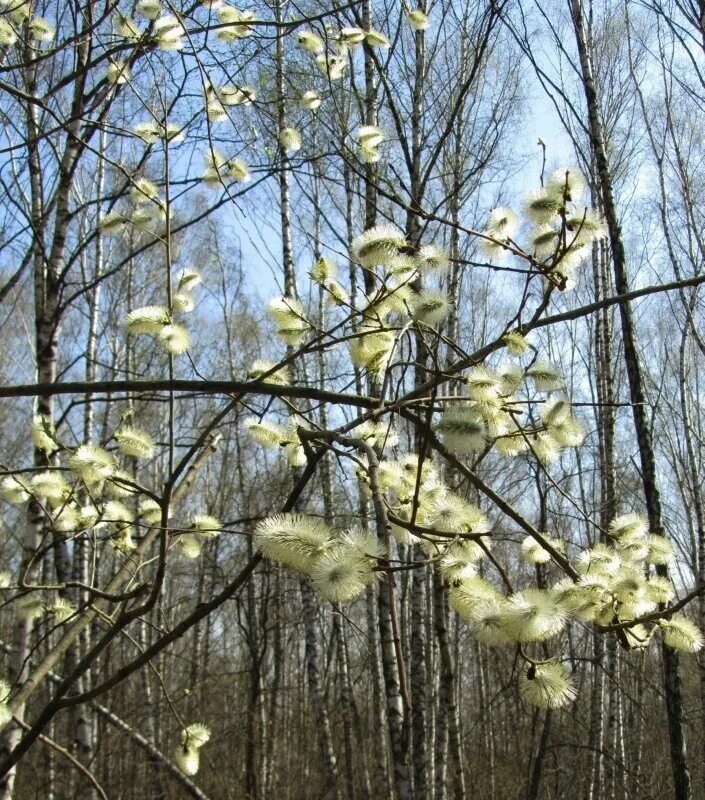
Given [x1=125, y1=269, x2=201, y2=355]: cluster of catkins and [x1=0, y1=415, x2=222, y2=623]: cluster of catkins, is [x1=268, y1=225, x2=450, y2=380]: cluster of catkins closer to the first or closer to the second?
[x1=125, y1=269, x2=201, y2=355]: cluster of catkins

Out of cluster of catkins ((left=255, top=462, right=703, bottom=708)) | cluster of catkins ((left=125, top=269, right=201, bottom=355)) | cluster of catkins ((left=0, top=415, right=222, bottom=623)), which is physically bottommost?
cluster of catkins ((left=255, top=462, right=703, bottom=708))

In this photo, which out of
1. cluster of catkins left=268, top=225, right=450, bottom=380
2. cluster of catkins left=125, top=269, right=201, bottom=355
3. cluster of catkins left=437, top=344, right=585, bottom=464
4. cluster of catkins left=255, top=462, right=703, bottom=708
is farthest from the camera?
cluster of catkins left=125, top=269, right=201, bottom=355

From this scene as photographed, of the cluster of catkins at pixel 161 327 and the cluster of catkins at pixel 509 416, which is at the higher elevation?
the cluster of catkins at pixel 161 327

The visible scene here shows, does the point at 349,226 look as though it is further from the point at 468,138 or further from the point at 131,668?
the point at 131,668

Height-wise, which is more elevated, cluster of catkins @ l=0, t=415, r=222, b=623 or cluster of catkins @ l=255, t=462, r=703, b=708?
cluster of catkins @ l=0, t=415, r=222, b=623

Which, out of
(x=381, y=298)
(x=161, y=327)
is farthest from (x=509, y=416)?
(x=161, y=327)

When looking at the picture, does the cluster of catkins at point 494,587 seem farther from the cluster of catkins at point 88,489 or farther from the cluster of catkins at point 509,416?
the cluster of catkins at point 88,489

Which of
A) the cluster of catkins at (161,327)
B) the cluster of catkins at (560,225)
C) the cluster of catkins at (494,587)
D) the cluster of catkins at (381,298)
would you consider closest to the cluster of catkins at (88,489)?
the cluster of catkins at (161,327)

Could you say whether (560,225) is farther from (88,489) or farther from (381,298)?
(88,489)

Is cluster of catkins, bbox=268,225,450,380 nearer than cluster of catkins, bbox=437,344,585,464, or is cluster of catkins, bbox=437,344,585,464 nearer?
cluster of catkins, bbox=437,344,585,464

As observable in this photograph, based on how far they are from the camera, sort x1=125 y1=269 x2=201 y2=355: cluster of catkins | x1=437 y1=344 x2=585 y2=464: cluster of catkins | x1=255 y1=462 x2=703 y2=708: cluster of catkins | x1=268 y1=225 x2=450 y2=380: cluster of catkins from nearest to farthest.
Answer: x1=255 y1=462 x2=703 y2=708: cluster of catkins
x1=437 y1=344 x2=585 y2=464: cluster of catkins
x1=268 y1=225 x2=450 y2=380: cluster of catkins
x1=125 y1=269 x2=201 y2=355: cluster of catkins

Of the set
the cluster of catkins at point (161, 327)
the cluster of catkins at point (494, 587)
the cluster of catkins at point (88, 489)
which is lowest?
the cluster of catkins at point (494, 587)

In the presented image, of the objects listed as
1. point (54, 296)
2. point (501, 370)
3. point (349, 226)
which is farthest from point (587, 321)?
point (501, 370)

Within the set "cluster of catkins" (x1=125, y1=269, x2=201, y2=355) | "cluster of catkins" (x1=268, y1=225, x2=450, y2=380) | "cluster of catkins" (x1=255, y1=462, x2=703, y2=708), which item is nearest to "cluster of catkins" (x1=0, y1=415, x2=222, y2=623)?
"cluster of catkins" (x1=125, y1=269, x2=201, y2=355)
